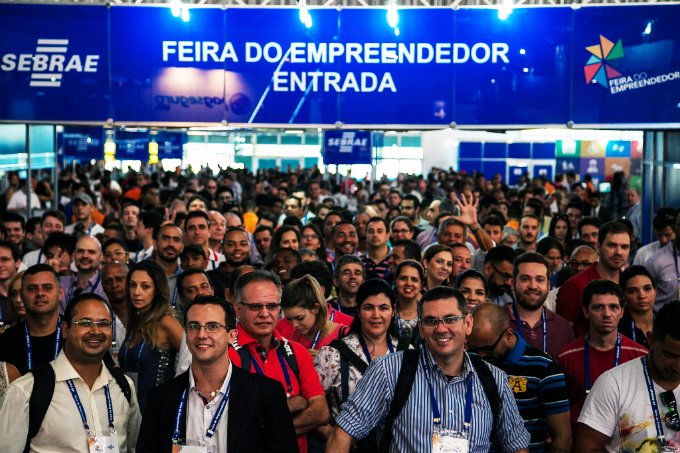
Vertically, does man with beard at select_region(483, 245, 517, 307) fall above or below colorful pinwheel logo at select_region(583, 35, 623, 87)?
below

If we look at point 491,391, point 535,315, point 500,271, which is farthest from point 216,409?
point 500,271

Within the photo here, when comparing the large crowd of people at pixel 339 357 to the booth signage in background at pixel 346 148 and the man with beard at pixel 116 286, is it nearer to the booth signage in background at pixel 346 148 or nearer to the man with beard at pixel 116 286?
the man with beard at pixel 116 286

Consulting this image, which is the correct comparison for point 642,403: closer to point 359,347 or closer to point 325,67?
point 359,347

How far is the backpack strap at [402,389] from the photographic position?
4559 millimetres

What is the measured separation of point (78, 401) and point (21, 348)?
1320 millimetres

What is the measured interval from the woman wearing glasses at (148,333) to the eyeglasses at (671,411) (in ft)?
9.07

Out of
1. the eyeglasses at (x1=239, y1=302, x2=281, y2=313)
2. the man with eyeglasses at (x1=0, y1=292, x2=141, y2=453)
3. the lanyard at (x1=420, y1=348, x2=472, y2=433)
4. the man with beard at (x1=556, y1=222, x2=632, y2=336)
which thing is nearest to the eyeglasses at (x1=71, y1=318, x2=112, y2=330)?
the man with eyeglasses at (x1=0, y1=292, x2=141, y2=453)

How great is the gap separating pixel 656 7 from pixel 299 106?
12.6 ft

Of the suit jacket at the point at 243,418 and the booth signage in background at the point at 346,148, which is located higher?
the booth signage in background at the point at 346,148

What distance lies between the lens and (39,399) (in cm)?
480

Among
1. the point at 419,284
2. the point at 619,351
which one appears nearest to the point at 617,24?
the point at 419,284

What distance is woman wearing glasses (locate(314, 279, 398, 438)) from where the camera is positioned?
5809mm

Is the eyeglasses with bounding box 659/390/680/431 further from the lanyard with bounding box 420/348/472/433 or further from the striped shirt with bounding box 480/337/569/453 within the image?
the lanyard with bounding box 420/348/472/433

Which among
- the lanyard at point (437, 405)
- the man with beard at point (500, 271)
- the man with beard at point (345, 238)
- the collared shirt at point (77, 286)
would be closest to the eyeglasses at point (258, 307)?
the lanyard at point (437, 405)
